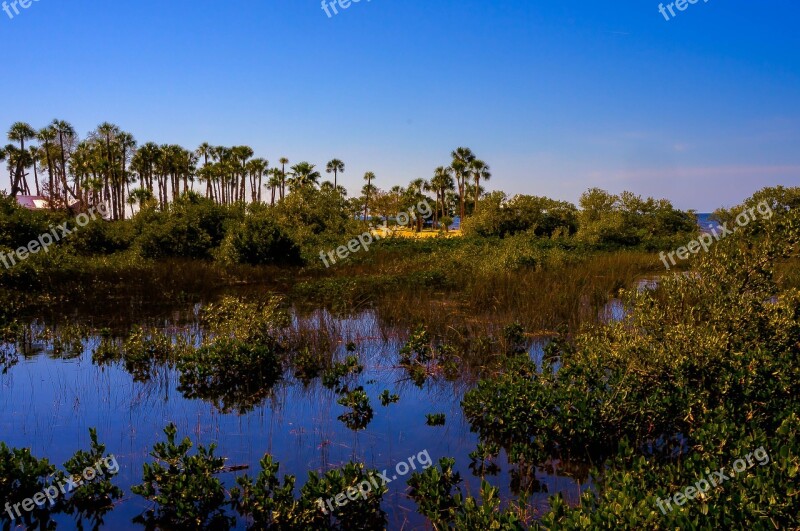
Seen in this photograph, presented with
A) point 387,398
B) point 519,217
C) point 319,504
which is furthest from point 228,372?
point 519,217

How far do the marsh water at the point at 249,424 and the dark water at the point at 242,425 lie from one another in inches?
0.5

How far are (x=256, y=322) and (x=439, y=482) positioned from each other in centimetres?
561

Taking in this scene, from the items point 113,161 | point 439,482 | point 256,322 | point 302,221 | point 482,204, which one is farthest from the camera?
A: point 113,161

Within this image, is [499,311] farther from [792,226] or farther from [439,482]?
[439,482]

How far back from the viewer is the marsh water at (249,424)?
229 inches

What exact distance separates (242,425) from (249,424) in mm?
84

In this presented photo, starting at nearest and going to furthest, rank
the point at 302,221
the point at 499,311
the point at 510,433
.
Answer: the point at 510,433 → the point at 499,311 → the point at 302,221

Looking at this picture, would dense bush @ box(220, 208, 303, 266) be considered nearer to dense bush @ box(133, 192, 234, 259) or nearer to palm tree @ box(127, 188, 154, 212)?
dense bush @ box(133, 192, 234, 259)

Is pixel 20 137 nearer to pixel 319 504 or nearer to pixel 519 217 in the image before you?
pixel 519 217

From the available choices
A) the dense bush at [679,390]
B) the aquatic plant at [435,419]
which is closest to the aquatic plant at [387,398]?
the aquatic plant at [435,419]

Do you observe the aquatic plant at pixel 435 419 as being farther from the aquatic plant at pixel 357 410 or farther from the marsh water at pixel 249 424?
the aquatic plant at pixel 357 410

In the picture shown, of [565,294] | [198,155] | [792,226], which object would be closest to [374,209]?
[198,155]

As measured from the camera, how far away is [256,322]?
10.2 metres

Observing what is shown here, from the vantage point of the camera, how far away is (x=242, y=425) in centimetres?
726
